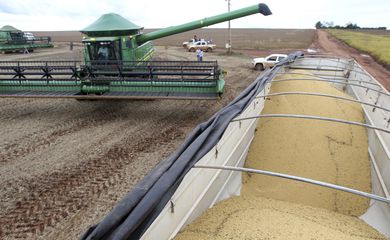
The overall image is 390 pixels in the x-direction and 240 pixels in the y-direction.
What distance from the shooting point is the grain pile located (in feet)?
9.85

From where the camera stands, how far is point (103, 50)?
33.9 feet

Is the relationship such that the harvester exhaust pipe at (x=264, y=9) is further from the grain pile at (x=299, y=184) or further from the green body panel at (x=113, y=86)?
the grain pile at (x=299, y=184)

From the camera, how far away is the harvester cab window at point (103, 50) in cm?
1026

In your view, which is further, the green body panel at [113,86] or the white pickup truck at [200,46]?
the white pickup truck at [200,46]

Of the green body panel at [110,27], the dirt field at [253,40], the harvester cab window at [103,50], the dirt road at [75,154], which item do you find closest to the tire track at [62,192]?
the dirt road at [75,154]

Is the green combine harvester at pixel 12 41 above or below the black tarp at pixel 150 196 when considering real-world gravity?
above

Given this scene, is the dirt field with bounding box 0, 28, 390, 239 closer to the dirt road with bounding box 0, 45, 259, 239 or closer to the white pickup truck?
the dirt road with bounding box 0, 45, 259, 239

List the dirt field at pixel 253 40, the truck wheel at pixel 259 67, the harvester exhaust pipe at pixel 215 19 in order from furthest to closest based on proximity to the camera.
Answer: the dirt field at pixel 253 40 < the truck wheel at pixel 259 67 < the harvester exhaust pipe at pixel 215 19

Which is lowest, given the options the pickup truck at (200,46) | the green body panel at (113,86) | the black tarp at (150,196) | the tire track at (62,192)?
the tire track at (62,192)

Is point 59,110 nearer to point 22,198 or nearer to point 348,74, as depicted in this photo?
point 22,198

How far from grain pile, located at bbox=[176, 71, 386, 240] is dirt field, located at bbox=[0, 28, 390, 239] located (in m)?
2.18

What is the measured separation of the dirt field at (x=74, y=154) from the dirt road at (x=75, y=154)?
0.01 metres

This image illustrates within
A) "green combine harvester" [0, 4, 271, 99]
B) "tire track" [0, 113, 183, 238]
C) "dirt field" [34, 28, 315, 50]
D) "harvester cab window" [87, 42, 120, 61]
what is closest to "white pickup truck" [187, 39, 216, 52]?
"dirt field" [34, 28, 315, 50]

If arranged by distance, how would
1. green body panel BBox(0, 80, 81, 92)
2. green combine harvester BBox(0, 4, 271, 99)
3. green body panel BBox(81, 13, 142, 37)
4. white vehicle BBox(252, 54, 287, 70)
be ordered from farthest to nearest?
white vehicle BBox(252, 54, 287, 70) → green body panel BBox(81, 13, 142, 37) → green body panel BBox(0, 80, 81, 92) → green combine harvester BBox(0, 4, 271, 99)
